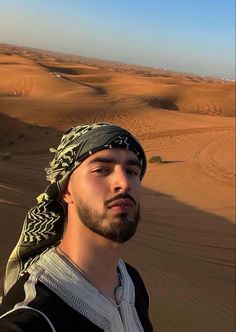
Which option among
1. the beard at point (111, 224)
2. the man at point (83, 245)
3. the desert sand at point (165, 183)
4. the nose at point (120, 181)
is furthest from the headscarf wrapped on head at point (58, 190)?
the desert sand at point (165, 183)

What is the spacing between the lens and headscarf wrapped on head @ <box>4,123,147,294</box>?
183 centimetres

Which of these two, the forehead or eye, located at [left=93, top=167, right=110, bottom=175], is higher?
the forehead

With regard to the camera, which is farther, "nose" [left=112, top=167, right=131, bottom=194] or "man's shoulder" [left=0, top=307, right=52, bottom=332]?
"nose" [left=112, top=167, right=131, bottom=194]

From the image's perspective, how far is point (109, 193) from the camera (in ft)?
5.63

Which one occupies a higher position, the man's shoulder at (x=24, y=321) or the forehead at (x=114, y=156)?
the forehead at (x=114, y=156)

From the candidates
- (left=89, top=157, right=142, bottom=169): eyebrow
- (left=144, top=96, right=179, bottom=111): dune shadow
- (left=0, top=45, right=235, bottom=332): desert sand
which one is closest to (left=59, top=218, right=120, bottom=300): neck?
(left=89, top=157, right=142, bottom=169): eyebrow

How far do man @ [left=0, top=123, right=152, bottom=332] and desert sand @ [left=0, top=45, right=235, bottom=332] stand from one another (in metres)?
3.65

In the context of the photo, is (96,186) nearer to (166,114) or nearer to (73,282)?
(73,282)

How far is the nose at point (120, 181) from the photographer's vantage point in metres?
1.72

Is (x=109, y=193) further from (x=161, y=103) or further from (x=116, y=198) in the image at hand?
(x=161, y=103)

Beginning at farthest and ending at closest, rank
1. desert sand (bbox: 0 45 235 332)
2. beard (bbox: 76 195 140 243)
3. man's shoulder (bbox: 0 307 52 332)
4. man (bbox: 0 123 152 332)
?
desert sand (bbox: 0 45 235 332), beard (bbox: 76 195 140 243), man (bbox: 0 123 152 332), man's shoulder (bbox: 0 307 52 332)

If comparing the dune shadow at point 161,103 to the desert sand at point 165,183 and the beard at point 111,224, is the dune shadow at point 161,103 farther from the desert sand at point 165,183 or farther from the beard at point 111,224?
the beard at point 111,224

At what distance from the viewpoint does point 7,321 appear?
138 centimetres

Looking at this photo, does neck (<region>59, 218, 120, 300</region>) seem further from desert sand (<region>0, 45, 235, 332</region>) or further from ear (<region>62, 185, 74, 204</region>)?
desert sand (<region>0, 45, 235, 332</region>)
